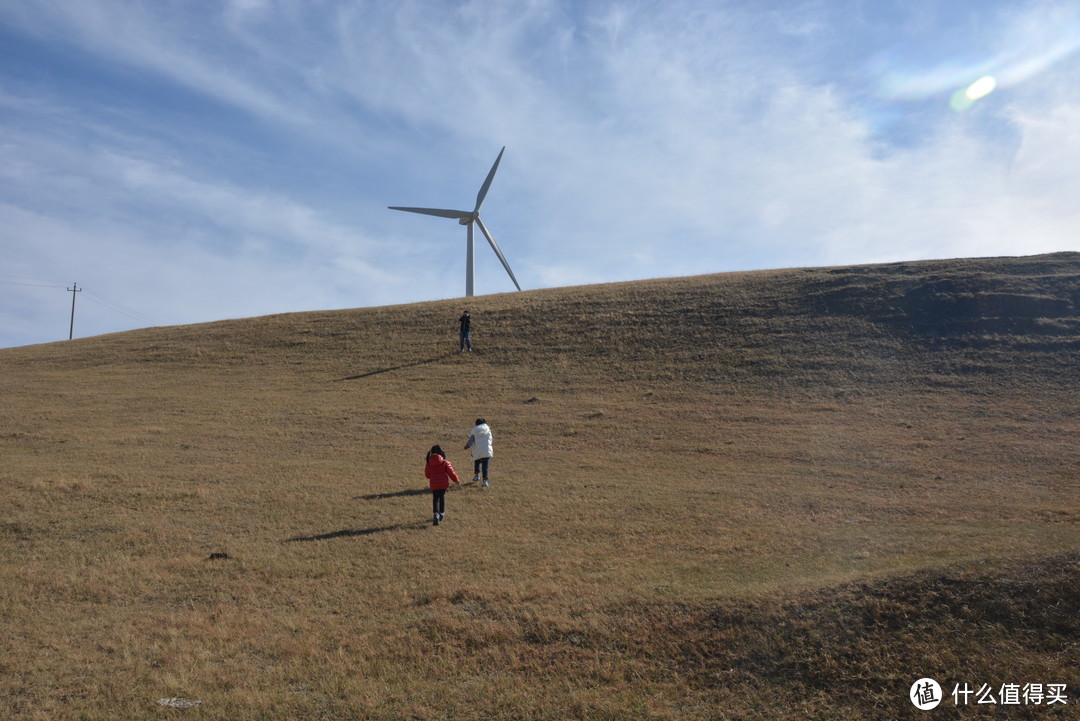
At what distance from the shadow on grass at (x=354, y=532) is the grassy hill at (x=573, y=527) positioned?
3.3 inches

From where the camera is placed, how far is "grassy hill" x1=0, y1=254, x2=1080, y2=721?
9.20m

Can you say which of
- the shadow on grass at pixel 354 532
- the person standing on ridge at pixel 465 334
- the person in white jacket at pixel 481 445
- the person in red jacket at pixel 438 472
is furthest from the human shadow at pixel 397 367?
the person in red jacket at pixel 438 472

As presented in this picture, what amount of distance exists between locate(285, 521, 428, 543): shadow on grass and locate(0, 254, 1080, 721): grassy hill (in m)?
0.08

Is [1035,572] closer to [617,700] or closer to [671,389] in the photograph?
[617,700]

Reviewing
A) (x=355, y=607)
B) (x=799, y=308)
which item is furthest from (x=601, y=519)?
(x=799, y=308)

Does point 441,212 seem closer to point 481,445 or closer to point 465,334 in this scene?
point 465,334

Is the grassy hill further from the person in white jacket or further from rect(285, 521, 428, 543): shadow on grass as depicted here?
the person in white jacket

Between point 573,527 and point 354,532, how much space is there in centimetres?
470

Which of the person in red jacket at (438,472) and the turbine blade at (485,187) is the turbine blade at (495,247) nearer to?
the turbine blade at (485,187)

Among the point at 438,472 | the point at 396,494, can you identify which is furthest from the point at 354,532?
the point at 396,494

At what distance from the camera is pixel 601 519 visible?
16.9 m

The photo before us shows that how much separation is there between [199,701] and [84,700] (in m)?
1.38

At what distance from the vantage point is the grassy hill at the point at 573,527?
30.2 feet

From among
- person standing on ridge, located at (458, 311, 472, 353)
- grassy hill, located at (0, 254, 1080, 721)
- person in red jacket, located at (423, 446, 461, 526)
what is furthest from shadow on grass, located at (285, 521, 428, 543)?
person standing on ridge, located at (458, 311, 472, 353)
